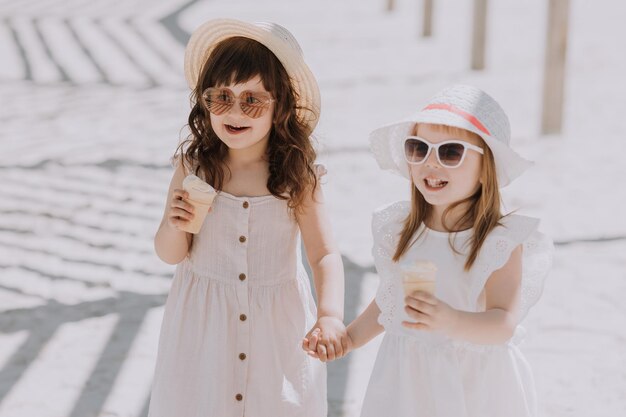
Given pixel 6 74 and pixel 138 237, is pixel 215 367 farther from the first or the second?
pixel 6 74

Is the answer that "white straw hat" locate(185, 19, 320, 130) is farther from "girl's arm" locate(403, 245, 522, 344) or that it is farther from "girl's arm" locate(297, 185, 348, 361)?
"girl's arm" locate(403, 245, 522, 344)

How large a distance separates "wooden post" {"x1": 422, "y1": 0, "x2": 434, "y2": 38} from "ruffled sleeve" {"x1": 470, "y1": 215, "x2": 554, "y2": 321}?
9.24 meters

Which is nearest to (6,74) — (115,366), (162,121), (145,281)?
(162,121)

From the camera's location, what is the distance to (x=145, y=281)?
467 cm

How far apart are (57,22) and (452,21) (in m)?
4.62

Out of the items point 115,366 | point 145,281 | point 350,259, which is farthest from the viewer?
point 350,259

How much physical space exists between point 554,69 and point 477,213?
5411 mm

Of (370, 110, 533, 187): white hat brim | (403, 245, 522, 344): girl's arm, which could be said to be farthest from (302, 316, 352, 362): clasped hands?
(370, 110, 533, 187): white hat brim

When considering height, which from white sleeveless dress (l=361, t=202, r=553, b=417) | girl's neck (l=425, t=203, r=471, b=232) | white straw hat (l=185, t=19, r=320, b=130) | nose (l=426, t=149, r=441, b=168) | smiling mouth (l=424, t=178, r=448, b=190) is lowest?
white sleeveless dress (l=361, t=202, r=553, b=417)

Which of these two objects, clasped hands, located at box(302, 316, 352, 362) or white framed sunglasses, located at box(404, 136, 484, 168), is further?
clasped hands, located at box(302, 316, 352, 362)

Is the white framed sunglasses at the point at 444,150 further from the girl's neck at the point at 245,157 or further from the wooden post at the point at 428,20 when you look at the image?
the wooden post at the point at 428,20

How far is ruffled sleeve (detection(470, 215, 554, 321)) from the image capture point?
90.7 inches

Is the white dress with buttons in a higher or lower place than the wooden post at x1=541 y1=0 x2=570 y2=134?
lower

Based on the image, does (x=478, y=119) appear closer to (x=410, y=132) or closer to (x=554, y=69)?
(x=410, y=132)
